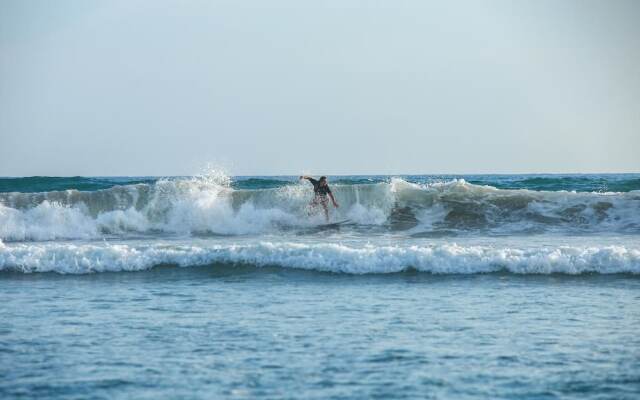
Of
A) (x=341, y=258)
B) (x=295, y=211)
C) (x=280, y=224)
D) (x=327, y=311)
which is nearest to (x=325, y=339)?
(x=327, y=311)

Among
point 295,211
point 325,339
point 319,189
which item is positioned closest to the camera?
point 325,339

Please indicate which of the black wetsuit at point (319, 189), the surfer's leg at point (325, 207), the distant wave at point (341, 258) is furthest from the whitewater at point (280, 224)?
the black wetsuit at point (319, 189)

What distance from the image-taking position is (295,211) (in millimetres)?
22766

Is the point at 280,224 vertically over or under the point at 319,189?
under

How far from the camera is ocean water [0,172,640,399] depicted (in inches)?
261

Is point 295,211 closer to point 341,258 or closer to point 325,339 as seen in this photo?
point 341,258

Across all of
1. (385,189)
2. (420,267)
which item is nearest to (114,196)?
(385,189)

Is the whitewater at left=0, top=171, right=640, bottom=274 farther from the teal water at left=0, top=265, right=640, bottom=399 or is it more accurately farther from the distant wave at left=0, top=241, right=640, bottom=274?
the teal water at left=0, top=265, right=640, bottom=399

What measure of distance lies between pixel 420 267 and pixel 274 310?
4353 mm

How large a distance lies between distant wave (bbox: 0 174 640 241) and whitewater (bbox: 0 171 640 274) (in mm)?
34

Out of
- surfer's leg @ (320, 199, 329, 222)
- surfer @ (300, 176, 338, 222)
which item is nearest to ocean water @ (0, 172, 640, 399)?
surfer's leg @ (320, 199, 329, 222)

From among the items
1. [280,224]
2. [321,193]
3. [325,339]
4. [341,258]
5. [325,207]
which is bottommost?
[325,339]

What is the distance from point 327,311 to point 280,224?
491 inches

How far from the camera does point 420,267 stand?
13383mm
